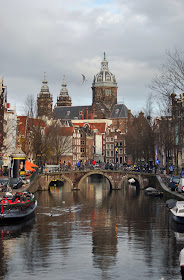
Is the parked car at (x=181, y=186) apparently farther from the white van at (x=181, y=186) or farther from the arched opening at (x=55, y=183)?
the arched opening at (x=55, y=183)

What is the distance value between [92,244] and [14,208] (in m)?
11.8

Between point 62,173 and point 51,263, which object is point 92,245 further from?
point 62,173

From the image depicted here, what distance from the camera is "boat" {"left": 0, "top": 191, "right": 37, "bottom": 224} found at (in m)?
49.3

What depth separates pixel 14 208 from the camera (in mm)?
50156

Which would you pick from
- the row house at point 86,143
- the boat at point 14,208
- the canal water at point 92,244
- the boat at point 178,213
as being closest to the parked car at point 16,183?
the canal water at point 92,244

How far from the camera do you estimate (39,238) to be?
4378 cm

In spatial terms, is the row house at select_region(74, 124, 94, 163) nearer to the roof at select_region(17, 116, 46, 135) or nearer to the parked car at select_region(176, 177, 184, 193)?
the roof at select_region(17, 116, 46, 135)

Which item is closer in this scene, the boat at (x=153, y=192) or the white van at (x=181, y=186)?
the white van at (x=181, y=186)

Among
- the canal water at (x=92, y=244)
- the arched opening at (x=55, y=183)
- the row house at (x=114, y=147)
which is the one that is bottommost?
the canal water at (x=92, y=244)

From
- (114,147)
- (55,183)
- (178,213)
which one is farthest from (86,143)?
(178,213)

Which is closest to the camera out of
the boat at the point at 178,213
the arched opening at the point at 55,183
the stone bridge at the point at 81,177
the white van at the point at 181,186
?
the boat at the point at 178,213

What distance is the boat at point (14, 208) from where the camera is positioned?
162 ft

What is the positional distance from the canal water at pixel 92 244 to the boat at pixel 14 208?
0.96 metres

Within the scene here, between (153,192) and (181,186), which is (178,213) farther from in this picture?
(153,192)
